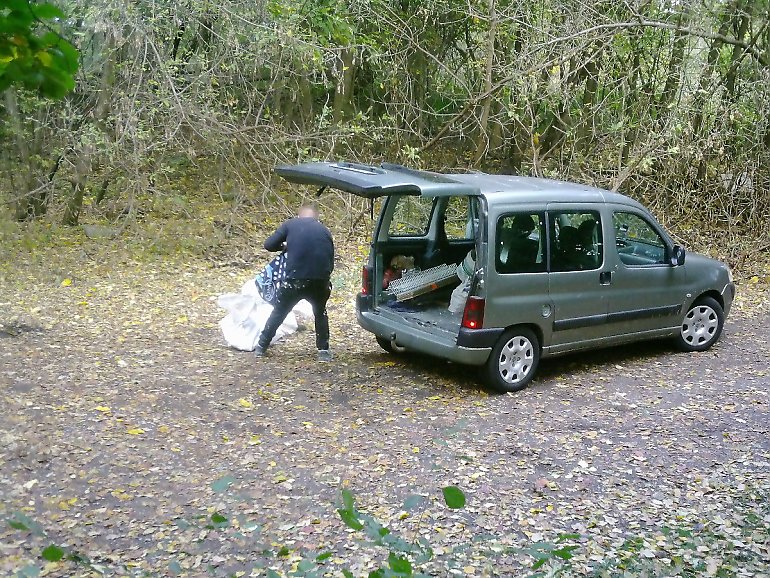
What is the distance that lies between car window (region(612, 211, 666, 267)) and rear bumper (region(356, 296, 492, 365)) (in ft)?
6.35

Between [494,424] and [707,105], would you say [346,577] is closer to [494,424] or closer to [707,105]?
[494,424]

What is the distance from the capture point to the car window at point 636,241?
7.96 metres

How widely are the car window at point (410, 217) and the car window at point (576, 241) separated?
4.61 feet

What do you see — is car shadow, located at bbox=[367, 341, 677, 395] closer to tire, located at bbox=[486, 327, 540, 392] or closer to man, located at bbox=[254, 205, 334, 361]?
A: tire, located at bbox=[486, 327, 540, 392]

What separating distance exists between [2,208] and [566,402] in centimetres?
986

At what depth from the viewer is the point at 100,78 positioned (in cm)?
1253

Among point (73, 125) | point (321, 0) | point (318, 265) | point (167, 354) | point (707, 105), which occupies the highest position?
point (321, 0)

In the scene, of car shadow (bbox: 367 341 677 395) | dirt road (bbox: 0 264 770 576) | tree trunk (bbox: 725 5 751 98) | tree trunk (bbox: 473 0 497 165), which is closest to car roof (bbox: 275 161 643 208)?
car shadow (bbox: 367 341 677 395)

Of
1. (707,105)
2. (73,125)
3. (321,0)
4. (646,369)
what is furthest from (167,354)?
(707,105)

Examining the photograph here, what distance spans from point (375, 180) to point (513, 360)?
205 centimetres

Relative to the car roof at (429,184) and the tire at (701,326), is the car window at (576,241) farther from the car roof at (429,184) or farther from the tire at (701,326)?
the tire at (701,326)

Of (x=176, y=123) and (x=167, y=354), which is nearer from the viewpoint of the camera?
(x=167, y=354)

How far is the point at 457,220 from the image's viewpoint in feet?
29.2

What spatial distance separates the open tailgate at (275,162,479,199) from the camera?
6.46 m
